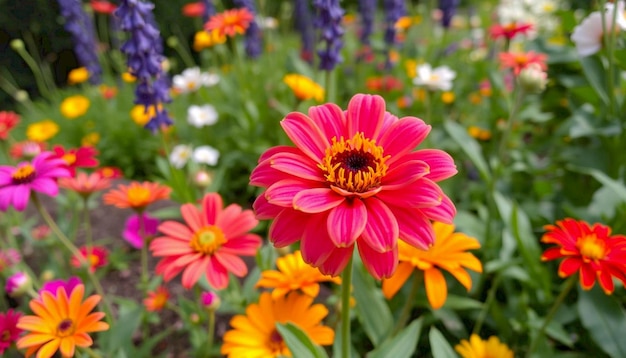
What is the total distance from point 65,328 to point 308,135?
1.99ft

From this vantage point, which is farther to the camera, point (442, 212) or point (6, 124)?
point (6, 124)

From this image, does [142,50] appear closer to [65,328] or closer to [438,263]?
[65,328]

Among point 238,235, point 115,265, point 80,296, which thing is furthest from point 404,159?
point 115,265

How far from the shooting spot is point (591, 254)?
90cm

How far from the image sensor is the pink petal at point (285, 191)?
25.7 inches

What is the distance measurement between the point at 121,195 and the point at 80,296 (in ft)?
1.22

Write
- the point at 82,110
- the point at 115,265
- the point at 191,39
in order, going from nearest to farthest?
the point at 115,265
the point at 82,110
the point at 191,39

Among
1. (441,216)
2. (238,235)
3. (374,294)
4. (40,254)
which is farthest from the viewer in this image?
(40,254)

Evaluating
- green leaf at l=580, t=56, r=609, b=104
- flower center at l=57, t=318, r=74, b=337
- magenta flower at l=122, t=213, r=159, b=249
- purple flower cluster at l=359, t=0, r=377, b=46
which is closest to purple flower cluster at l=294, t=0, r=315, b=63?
purple flower cluster at l=359, t=0, r=377, b=46

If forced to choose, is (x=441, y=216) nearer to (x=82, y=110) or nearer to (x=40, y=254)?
(x=40, y=254)

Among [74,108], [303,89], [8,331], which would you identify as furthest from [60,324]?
[74,108]

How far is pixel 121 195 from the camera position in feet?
4.02

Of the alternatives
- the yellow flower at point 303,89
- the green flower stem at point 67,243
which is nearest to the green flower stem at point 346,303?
the green flower stem at point 67,243

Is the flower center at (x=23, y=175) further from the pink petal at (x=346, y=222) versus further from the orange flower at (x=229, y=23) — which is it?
the orange flower at (x=229, y=23)
